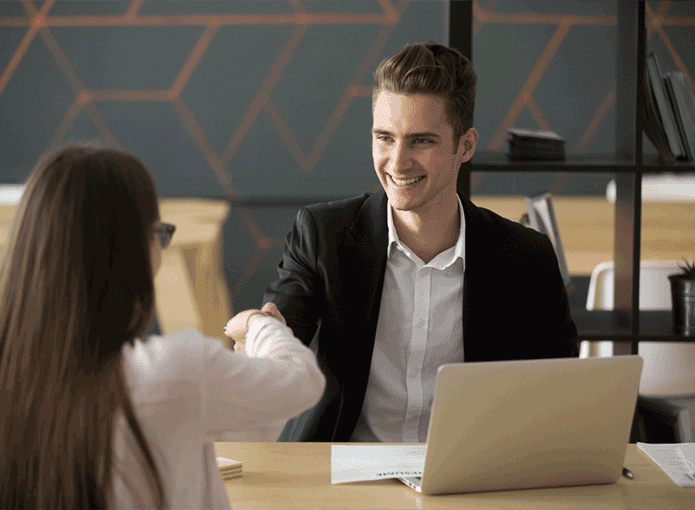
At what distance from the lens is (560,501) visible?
1104 millimetres

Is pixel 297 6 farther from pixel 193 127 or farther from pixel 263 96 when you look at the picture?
pixel 193 127

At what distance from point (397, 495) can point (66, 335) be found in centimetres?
58

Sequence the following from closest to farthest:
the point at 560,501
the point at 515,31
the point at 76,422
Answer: the point at 76,422, the point at 560,501, the point at 515,31

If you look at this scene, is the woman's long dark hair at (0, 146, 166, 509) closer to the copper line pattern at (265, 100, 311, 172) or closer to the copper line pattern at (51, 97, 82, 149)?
the copper line pattern at (265, 100, 311, 172)

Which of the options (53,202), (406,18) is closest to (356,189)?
(406,18)

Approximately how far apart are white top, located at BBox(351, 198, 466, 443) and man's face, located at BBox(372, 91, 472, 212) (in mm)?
106

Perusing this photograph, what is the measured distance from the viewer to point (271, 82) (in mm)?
4020

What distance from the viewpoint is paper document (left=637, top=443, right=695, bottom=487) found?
1195 millimetres

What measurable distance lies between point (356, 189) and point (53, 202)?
3.26 meters

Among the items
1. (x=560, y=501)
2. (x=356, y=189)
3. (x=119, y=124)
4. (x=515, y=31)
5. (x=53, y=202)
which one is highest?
(x=515, y=31)

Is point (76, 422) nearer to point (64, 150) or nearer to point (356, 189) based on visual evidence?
point (64, 150)

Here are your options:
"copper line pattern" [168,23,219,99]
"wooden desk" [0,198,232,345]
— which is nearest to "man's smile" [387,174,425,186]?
"wooden desk" [0,198,232,345]

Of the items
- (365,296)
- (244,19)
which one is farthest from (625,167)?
(244,19)

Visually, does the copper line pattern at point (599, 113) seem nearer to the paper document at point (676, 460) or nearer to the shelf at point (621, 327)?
the shelf at point (621, 327)
